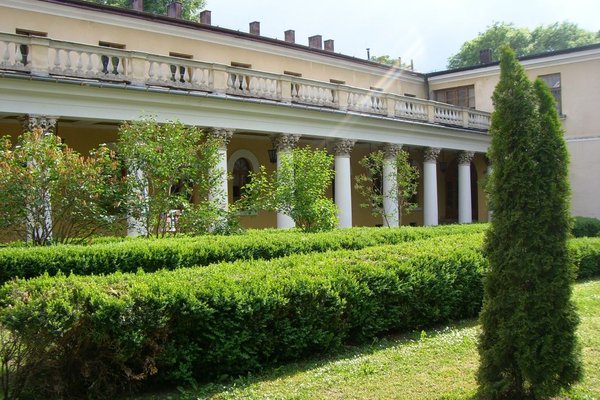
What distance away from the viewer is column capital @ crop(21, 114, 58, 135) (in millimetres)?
14234

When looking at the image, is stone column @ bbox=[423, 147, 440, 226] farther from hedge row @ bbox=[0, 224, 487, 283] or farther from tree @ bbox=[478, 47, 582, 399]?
tree @ bbox=[478, 47, 582, 399]

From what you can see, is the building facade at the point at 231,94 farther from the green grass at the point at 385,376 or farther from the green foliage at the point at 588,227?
the green grass at the point at 385,376

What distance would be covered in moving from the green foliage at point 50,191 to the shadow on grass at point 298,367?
21.9 feet

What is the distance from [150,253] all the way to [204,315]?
462cm

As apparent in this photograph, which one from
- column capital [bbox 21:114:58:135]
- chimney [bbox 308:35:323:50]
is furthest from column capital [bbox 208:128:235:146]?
chimney [bbox 308:35:323:50]

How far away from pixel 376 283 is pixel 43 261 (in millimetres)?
5323

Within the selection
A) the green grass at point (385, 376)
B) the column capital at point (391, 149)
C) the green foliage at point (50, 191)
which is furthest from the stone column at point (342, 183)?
the green grass at point (385, 376)

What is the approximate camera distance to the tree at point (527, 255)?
497 centimetres

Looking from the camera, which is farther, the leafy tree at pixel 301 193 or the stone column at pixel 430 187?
the stone column at pixel 430 187

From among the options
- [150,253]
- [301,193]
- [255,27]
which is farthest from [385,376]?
[255,27]

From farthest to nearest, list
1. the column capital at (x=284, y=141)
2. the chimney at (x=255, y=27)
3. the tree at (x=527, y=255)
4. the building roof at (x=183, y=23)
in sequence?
1. the chimney at (x=255, y=27)
2. the column capital at (x=284, y=141)
3. the building roof at (x=183, y=23)
4. the tree at (x=527, y=255)

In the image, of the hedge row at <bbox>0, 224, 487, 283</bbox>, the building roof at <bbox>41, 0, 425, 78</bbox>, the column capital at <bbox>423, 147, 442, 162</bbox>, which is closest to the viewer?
the hedge row at <bbox>0, 224, 487, 283</bbox>

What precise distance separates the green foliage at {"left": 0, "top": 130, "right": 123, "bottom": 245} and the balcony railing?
11.0 feet

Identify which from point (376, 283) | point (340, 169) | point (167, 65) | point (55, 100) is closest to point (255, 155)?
point (340, 169)
